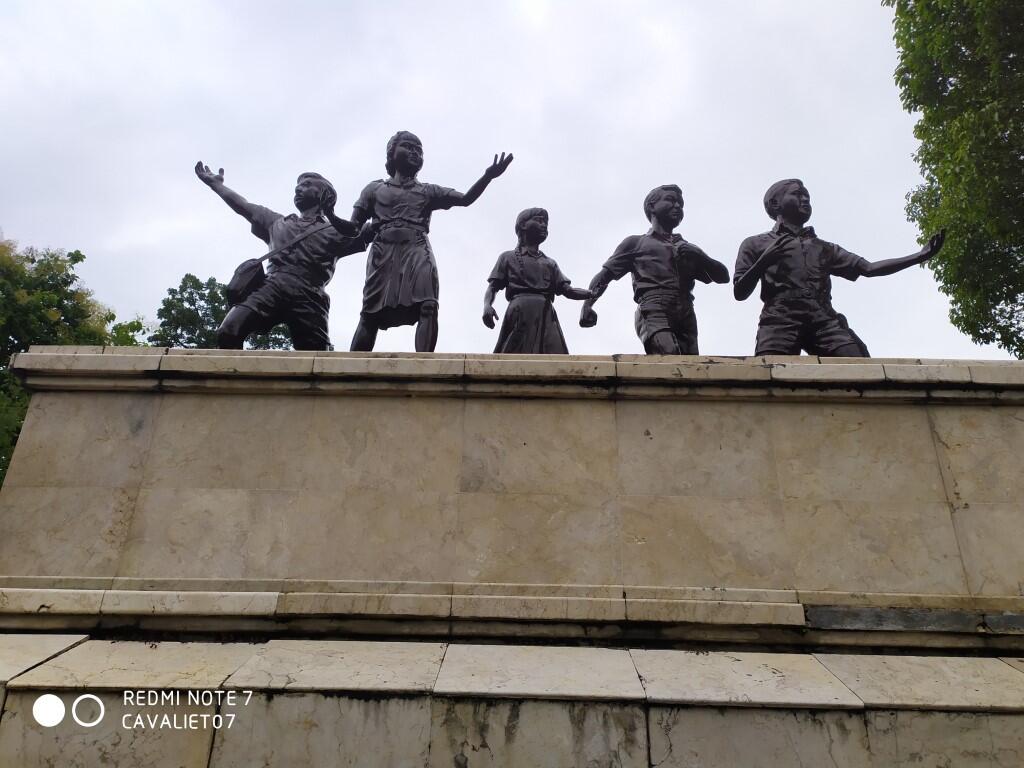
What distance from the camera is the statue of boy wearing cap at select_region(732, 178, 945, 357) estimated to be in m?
6.12

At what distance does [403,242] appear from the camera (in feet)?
22.4

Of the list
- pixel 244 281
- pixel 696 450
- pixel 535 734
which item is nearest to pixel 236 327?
pixel 244 281

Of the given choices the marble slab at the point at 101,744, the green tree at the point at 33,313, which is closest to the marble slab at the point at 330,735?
the marble slab at the point at 101,744

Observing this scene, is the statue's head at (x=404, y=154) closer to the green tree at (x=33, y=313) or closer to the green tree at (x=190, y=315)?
the green tree at (x=33, y=313)

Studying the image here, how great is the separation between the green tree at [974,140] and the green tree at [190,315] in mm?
20351

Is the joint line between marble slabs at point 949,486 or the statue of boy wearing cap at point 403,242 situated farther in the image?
the statue of boy wearing cap at point 403,242

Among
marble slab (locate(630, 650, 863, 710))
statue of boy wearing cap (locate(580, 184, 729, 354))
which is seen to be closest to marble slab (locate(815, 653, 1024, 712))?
marble slab (locate(630, 650, 863, 710))

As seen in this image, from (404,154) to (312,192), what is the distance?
3.30 ft

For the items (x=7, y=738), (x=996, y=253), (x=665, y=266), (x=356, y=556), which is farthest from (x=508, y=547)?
(x=996, y=253)

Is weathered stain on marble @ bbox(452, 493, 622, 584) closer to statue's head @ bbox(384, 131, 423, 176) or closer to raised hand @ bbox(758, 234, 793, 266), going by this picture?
raised hand @ bbox(758, 234, 793, 266)

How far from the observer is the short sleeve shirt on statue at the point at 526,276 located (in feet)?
23.0

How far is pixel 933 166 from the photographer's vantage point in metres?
11.8

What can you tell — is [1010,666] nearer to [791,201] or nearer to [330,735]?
[330,735]

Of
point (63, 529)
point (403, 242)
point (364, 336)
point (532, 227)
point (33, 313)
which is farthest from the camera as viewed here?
point (33, 313)
